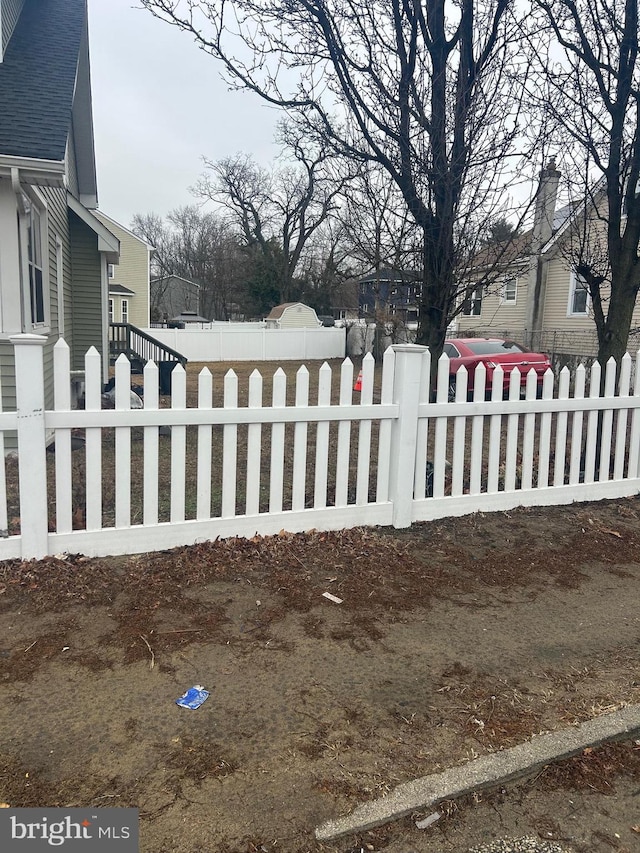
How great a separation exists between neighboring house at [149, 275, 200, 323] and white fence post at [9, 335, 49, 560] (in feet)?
177

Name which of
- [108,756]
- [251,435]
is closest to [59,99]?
[251,435]

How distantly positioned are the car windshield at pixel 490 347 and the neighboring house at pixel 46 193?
8.55 m

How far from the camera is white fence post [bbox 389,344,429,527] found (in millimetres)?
4344

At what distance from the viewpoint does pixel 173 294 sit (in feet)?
190

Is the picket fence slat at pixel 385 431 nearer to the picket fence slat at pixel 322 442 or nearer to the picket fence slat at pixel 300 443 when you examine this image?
the picket fence slat at pixel 322 442

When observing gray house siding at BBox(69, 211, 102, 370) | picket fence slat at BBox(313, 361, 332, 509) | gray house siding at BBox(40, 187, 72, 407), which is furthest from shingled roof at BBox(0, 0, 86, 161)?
picket fence slat at BBox(313, 361, 332, 509)

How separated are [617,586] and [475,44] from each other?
Result: 5.23 m

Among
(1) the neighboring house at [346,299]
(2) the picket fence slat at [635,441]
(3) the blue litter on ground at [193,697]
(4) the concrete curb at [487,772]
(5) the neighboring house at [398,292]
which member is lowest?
(4) the concrete curb at [487,772]

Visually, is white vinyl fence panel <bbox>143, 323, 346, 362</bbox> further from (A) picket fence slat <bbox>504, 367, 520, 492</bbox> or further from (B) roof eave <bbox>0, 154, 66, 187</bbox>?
(A) picket fence slat <bbox>504, 367, 520, 492</bbox>

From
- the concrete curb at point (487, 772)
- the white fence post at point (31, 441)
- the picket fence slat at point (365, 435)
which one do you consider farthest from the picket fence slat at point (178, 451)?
the concrete curb at point (487, 772)

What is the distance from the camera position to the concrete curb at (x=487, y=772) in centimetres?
195

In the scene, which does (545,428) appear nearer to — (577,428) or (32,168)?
(577,428)

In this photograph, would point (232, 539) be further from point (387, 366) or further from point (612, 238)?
point (612, 238)

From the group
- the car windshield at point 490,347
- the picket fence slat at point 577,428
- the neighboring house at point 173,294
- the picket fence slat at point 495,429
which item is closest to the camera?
the picket fence slat at point 495,429
